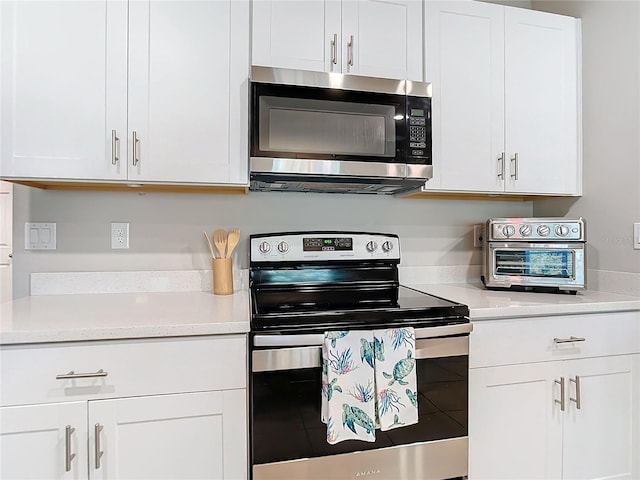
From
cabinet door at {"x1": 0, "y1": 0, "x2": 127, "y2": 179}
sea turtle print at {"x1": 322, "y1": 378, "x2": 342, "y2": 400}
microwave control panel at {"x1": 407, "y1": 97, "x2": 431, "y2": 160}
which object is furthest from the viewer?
microwave control panel at {"x1": 407, "y1": 97, "x2": 431, "y2": 160}

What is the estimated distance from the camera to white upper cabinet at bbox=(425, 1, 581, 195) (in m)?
1.80

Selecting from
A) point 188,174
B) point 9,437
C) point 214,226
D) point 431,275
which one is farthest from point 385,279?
point 9,437

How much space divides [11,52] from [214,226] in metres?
0.97

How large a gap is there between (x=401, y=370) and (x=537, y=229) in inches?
39.6

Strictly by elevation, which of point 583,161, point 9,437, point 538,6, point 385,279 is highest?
point 538,6

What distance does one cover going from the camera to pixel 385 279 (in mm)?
1888

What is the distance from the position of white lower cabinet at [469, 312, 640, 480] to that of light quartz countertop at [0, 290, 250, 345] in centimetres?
94

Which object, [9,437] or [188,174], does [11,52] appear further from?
[9,437]

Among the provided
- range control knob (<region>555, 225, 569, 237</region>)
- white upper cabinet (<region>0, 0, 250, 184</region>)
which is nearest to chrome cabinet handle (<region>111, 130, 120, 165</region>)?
white upper cabinet (<region>0, 0, 250, 184</region>)

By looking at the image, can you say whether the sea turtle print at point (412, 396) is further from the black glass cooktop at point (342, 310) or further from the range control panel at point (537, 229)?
the range control panel at point (537, 229)

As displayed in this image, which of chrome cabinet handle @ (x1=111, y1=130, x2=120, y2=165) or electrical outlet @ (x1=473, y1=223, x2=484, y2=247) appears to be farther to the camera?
electrical outlet @ (x1=473, y1=223, x2=484, y2=247)

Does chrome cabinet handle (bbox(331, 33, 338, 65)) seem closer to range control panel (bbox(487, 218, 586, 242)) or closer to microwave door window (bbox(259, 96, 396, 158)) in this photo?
microwave door window (bbox(259, 96, 396, 158))

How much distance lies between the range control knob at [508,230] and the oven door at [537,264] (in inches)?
1.7

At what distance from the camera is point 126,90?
4.95 feet
